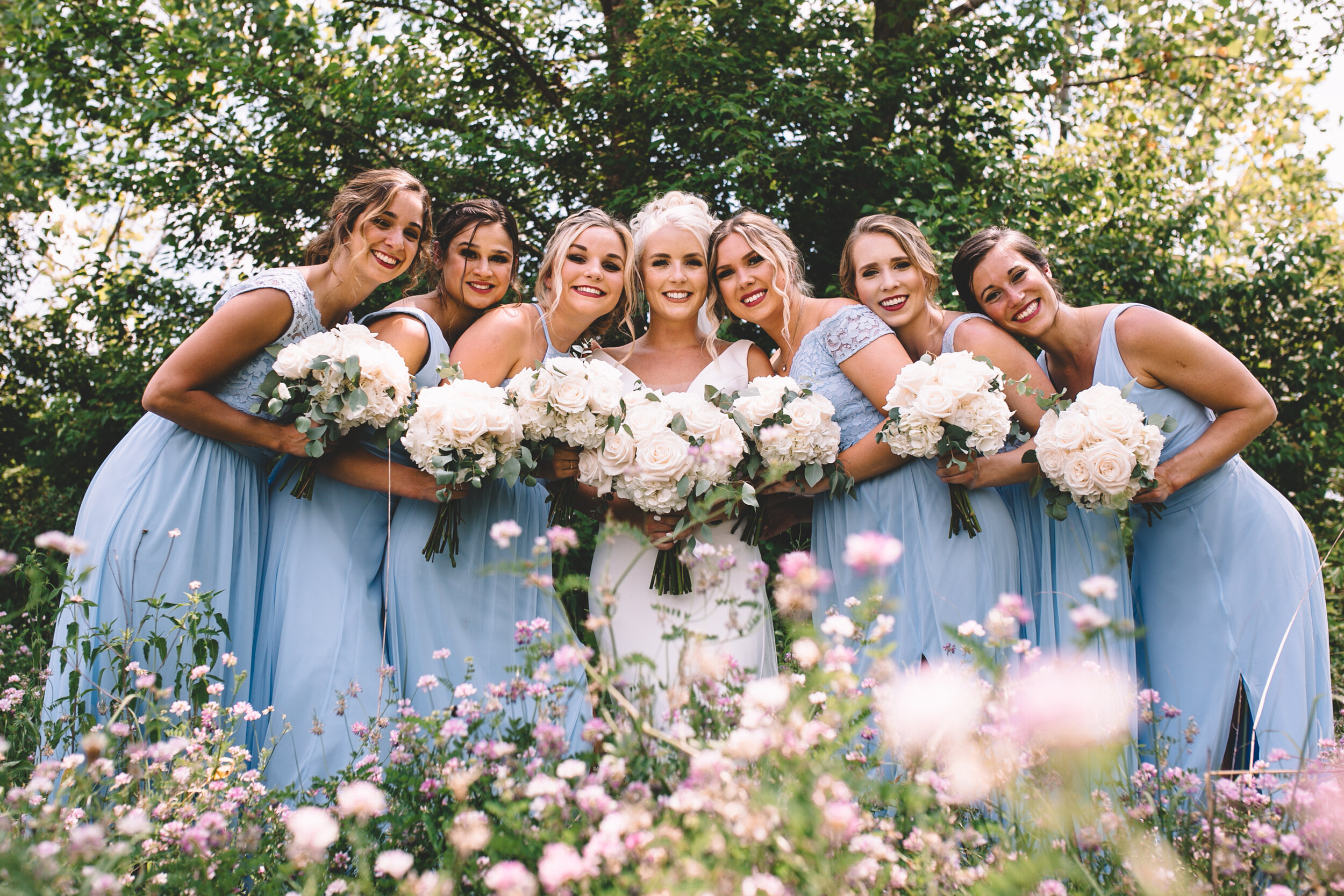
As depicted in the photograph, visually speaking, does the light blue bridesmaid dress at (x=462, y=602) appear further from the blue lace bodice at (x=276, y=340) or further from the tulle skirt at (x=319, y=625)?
the blue lace bodice at (x=276, y=340)

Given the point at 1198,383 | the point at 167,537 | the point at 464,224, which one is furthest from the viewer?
the point at 464,224

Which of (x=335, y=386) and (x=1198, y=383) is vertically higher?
(x=1198, y=383)

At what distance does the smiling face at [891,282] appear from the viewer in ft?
13.1

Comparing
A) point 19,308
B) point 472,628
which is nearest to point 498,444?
point 472,628

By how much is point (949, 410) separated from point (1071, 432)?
0.46 meters

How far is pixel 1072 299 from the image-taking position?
285 inches

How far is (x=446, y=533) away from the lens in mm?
3441

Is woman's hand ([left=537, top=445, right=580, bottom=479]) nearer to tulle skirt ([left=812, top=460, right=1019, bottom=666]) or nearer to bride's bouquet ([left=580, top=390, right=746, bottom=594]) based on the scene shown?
bride's bouquet ([left=580, top=390, right=746, bottom=594])

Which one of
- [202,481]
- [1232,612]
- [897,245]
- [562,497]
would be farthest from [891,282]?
[202,481]

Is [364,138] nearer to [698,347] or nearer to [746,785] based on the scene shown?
[698,347]

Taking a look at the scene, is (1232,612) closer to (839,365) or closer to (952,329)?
(952,329)

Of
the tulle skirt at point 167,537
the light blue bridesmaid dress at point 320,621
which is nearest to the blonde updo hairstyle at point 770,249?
the light blue bridesmaid dress at point 320,621

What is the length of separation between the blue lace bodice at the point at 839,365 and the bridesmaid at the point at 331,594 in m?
1.67

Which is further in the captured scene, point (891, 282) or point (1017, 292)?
point (891, 282)
